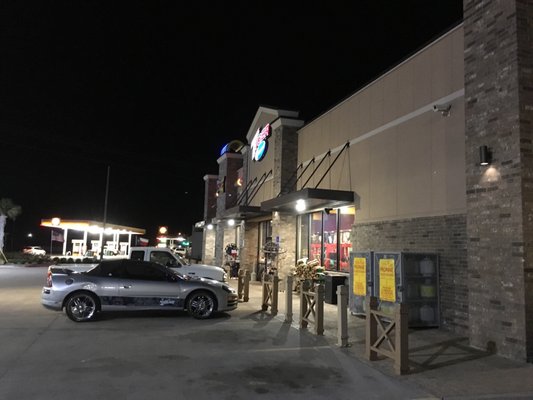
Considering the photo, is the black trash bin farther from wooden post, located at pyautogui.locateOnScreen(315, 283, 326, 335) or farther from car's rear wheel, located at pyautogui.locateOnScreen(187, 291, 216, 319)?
wooden post, located at pyautogui.locateOnScreen(315, 283, 326, 335)

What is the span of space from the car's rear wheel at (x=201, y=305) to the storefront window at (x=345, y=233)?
18.0 ft

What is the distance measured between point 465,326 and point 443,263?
145 cm

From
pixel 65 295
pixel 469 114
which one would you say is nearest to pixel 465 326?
pixel 469 114

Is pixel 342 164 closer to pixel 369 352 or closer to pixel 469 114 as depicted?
pixel 469 114

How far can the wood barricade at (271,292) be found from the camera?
12.5 meters

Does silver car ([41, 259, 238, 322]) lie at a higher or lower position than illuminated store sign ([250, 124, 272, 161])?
lower

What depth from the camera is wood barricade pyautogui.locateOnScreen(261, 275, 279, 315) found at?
40.9 feet

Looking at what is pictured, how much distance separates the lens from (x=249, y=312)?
13.0m

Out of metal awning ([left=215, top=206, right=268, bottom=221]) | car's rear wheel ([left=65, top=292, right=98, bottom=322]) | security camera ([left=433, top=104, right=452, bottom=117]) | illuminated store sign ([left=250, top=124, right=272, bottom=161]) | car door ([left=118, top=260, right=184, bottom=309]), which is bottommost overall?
car's rear wheel ([left=65, top=292, right=98, bottom=322])

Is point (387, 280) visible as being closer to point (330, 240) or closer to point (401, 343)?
point (401, 343)

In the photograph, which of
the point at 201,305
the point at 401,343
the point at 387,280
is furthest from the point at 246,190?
the point at 401,343

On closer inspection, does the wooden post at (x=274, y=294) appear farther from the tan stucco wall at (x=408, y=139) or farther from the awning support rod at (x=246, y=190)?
the awning support rod at (x=246, y=190)

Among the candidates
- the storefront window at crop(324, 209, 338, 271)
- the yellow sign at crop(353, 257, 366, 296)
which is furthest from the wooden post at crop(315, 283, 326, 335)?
the storefront window at crop(324, 209, 338, 271)

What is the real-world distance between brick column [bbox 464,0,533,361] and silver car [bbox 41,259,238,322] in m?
6.00
